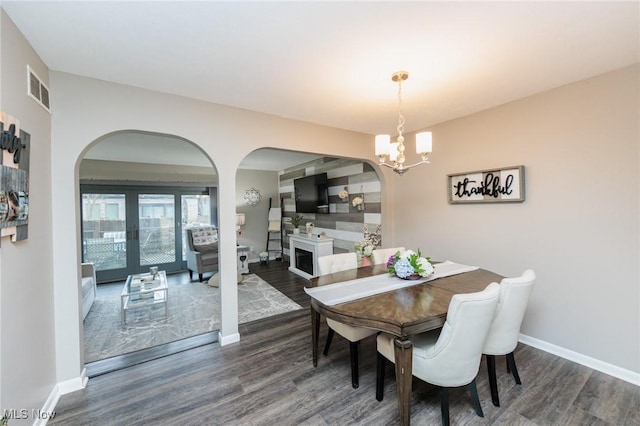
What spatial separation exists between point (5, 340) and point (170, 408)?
3.51ft

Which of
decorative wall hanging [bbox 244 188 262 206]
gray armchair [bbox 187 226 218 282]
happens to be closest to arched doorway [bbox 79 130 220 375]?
gray armchair [bbox 187 226 218 282]

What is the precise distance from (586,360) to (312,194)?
4340 millimetres

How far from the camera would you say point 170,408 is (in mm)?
1828

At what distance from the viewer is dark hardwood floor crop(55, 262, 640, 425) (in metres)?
1.72

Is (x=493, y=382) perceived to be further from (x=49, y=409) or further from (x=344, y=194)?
(x=344, y=194)

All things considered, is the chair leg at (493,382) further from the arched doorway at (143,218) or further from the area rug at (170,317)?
the arched doorway at (143,218)

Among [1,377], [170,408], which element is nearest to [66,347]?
[1,377]

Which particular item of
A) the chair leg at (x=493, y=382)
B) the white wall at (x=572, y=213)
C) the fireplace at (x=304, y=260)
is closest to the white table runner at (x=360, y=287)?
the chair leg at (x=493, y=382)

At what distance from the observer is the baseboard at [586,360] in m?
2.05

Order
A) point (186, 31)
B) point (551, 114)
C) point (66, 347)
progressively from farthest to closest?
point (551, 114) < point (66, 347) < point (186, 31)

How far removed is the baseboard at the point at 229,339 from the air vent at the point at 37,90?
2.49 metres

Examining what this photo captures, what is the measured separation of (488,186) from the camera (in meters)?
2.87

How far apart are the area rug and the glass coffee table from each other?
5.2 inches

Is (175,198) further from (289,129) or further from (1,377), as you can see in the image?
(1,377)
